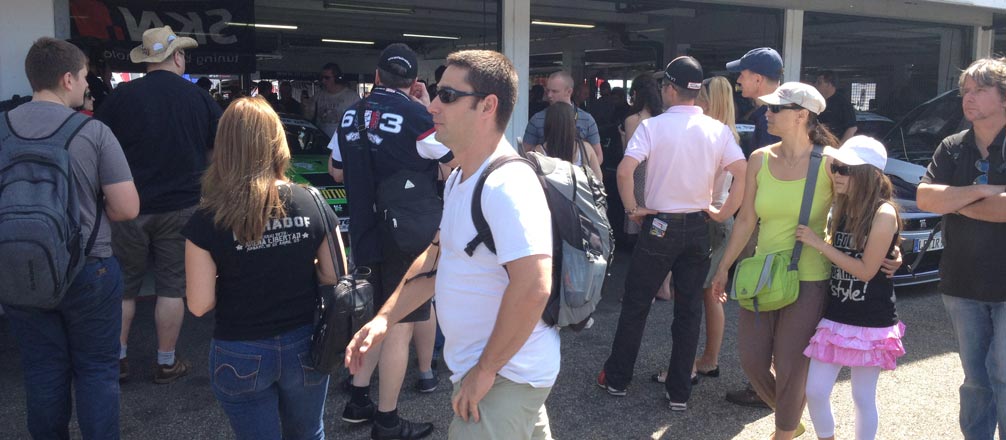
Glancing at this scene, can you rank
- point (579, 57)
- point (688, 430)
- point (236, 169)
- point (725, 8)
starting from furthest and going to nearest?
point (579, 57), point (725, 8), point (688, 430), point (236, 169)

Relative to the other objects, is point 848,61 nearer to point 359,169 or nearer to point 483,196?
point 359,169

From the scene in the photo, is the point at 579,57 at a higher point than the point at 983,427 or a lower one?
higher

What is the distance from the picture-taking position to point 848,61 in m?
15.6

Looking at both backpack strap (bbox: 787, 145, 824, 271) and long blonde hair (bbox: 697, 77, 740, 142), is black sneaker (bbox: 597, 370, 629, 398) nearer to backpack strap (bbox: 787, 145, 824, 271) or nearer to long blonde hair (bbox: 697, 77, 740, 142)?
backpack strap (bbox: 787, 145, 824, 271)

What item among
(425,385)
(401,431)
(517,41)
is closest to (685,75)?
(425,385)

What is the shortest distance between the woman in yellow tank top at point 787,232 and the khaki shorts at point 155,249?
10.2 feet

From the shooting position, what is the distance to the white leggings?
127 inches

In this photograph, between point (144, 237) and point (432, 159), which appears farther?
point (144, 237)

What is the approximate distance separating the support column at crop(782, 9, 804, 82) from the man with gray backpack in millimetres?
7851

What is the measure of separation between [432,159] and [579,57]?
552 inches

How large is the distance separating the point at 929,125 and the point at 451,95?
770 centimetres

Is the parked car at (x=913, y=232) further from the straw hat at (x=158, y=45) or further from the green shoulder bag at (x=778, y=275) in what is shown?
the straw hat at (x=158, y=45)

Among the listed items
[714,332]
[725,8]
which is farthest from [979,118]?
[725,8]

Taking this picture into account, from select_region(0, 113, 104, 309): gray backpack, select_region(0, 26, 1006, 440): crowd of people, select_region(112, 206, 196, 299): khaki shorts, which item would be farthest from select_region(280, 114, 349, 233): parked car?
select_region(0, 113, 104, 309): gray backpack
